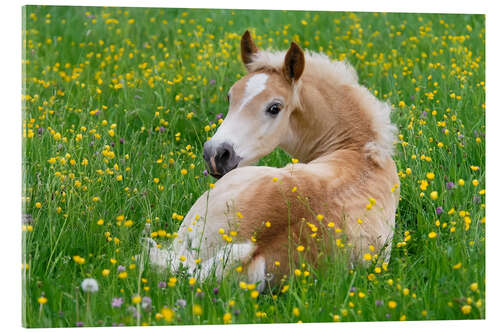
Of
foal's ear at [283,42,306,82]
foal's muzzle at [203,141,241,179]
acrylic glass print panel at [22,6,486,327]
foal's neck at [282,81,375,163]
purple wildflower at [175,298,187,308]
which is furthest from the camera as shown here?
foal's neck at [282,81,375,163]

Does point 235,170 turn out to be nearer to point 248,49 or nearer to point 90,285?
point 248,49

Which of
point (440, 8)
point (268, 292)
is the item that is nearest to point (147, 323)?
point (268, 292)

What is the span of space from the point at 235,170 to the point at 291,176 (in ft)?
1.22

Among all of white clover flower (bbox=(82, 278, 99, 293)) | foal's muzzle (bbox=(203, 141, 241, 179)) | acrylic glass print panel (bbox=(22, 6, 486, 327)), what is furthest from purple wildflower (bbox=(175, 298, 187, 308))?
foal's muzzle (bbox=(203, 141, 241, 179))

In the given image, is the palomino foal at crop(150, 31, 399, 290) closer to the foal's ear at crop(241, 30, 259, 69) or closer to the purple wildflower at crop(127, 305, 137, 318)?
the foal's ear at crop(241, 30, 259, 69)

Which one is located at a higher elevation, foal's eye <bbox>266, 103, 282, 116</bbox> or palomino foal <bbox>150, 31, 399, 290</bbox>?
foal's eye <bbox>266, 103, 282, 116</bbox>

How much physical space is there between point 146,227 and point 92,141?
2.45ft

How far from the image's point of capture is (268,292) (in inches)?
138

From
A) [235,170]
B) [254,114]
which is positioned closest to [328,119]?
[254,114]

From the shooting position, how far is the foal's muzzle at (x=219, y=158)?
3867mm

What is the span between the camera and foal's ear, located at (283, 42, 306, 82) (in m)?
4.05

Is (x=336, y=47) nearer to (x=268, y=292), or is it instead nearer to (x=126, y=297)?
(x=268, y=292)

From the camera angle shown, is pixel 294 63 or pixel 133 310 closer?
pixel 133 310

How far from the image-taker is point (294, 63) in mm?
4129
